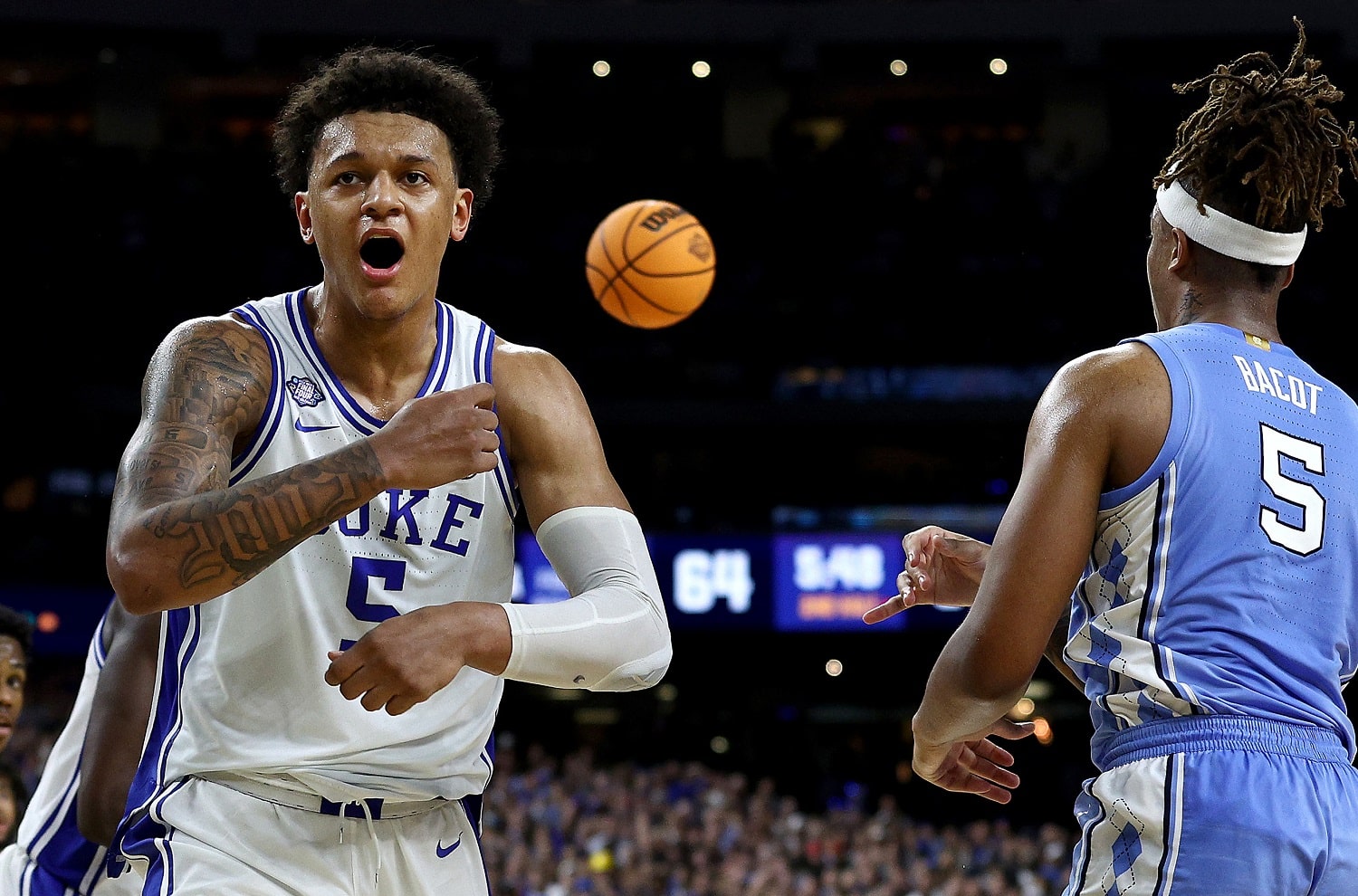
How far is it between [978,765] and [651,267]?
6.12m

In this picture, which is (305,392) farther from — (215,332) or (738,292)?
(738,292)

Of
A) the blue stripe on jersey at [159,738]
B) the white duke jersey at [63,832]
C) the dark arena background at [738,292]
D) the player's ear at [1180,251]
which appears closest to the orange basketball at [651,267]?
the white duke jersey at [63,832]

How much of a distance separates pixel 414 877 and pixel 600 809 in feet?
38.8

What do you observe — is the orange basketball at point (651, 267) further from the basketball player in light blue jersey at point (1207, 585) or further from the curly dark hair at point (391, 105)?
the basketball player in light blue jersey at point (1207, 585)

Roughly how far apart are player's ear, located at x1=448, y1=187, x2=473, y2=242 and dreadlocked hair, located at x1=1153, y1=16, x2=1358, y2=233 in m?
1.53

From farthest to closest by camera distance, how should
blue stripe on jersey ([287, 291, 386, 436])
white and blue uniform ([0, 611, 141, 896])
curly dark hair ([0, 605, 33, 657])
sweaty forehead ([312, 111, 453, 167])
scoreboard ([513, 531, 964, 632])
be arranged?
scoreboard ([513, 531, 964, 632]) → curly dark hair ([0, 605, 33, 657]) → white and blue uniform ([0, 611, 141, 896]) → sweaty forehead ([312, 111, 453, 167]) → blue stripe on jersey ([287, 291, 386, 436])

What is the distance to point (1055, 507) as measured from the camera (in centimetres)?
252

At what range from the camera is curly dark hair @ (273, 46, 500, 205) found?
3.28 meters

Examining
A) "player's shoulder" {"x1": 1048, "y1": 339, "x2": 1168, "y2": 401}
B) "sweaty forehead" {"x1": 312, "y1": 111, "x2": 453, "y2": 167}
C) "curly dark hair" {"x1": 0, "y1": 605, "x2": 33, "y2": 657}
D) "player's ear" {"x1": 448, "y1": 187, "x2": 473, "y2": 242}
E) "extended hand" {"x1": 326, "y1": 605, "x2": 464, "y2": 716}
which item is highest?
"sweaty forehead" {"x1": 312, "y1": 111, "x2": 453, "y2": 167}

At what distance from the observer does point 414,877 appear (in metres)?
2.94

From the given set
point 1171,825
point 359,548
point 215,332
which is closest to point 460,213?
point 215,332

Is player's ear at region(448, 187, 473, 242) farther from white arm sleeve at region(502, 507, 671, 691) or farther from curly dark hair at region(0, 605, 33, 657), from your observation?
curly dark hair at region(0, 605, 33, 657)

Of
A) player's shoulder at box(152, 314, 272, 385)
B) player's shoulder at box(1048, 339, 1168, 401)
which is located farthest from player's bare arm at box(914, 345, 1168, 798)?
player's shoulder at box(152, 314, 272, 385)

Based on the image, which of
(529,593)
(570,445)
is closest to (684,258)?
(570,445)
